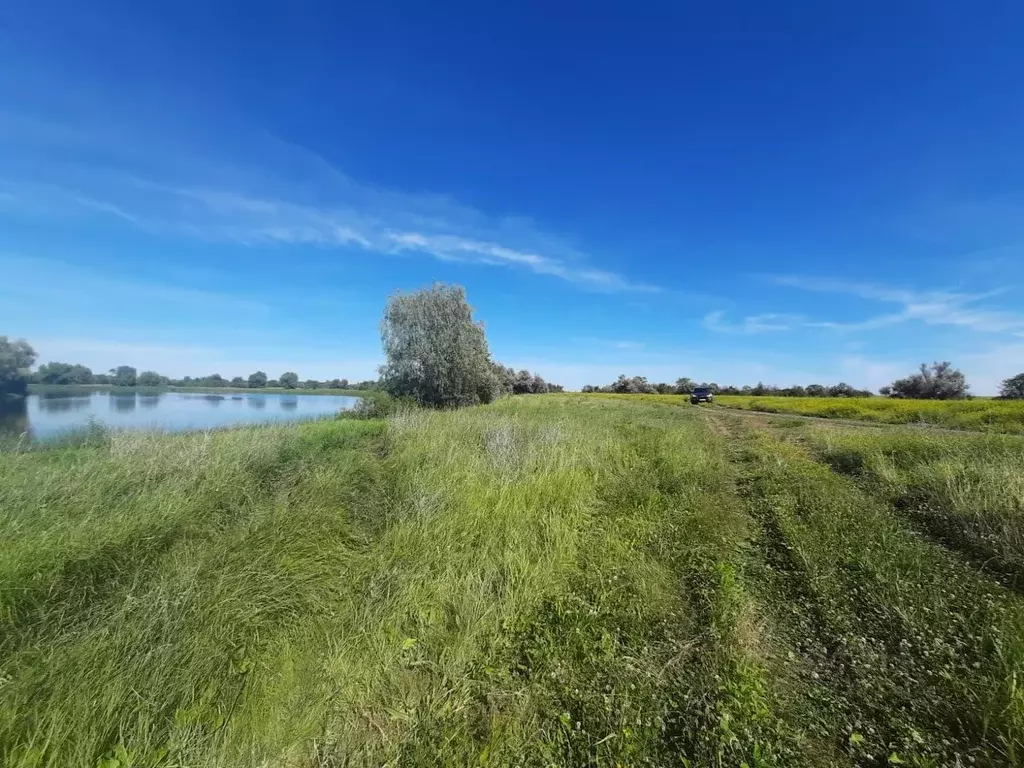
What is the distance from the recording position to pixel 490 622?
379cm

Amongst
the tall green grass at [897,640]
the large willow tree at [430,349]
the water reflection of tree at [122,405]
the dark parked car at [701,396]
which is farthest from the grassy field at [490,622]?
the dark parked car at [701,396]

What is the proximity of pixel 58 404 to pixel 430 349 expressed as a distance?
55.5 feet

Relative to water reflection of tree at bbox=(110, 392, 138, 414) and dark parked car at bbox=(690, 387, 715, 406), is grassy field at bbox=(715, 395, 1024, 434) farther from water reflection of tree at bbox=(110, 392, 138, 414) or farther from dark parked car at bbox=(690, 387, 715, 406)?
water reflection of tree at bbox=(110, 392, 138, 414)

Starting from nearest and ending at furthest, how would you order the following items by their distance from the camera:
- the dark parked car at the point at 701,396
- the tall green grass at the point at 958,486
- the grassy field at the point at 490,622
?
the grassy field at the point at 490,622
the tall green grass at the point at 958,486
the dark parked car at the point at 701,396

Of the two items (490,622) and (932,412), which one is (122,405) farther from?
(932,412)

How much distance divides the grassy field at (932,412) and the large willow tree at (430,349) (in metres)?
22.4

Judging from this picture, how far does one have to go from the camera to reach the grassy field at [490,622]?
2.50m

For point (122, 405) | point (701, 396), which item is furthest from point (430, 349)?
point (701, 396)

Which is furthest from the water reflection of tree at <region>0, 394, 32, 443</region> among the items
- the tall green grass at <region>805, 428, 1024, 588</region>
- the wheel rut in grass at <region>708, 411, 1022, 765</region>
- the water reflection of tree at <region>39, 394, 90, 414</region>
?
the tall green grass at <region>805, 428, 1024, 588</region>

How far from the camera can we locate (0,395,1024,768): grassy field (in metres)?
2.50

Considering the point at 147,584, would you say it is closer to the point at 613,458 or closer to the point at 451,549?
the point at 451,549

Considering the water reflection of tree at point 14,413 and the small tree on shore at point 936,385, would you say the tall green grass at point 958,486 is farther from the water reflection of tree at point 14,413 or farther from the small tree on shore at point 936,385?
the small tree on shore at point 936,385

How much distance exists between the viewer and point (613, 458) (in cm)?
1005

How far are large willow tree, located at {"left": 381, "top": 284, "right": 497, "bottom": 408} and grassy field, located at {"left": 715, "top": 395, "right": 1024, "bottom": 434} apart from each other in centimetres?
2241
